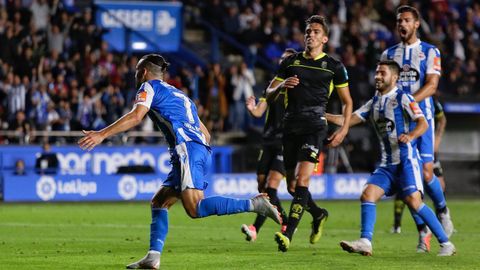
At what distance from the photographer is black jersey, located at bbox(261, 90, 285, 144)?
14938 millimetres

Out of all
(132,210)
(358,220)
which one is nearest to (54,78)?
(132,210)

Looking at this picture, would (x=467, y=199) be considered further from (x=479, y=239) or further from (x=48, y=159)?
(x=479, y=239)

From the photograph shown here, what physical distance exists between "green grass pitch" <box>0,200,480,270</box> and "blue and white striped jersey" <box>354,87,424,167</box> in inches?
43.4

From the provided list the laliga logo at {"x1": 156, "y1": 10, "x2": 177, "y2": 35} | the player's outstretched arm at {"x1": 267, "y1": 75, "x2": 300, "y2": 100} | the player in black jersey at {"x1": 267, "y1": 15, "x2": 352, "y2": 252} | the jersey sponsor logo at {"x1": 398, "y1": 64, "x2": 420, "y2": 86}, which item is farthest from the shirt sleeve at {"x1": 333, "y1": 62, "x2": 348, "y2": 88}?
the laliga logo at {"x1": 156, "y1": 10, "x2": 177, "y2": 35}

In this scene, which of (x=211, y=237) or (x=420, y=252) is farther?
(x=211, y=237)

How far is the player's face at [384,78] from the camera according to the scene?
12.2 m

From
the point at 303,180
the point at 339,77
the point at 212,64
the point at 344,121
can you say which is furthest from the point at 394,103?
the point at 212,64

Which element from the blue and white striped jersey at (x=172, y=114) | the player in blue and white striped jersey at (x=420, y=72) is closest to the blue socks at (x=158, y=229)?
the blue and white striped jersey at (x=172, y=114)

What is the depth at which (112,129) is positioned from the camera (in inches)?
375

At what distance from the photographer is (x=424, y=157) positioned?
13.0m

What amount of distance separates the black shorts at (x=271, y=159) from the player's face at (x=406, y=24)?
2.76 meters

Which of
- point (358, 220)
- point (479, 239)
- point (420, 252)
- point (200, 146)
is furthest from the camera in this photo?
point (358, 220)

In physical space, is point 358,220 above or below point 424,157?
below

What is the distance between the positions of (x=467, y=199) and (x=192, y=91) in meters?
7.62
